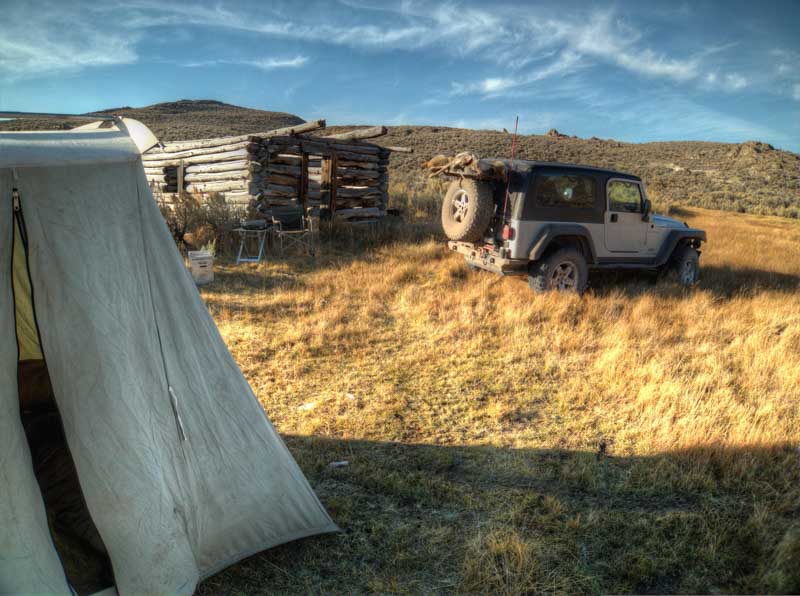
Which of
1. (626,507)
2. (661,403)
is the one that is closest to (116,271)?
(626,507)

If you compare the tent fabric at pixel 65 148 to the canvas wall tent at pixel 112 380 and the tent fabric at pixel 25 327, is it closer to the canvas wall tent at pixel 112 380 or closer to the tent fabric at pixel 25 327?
the canvas wall tent at pixel 112 380

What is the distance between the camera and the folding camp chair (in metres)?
12.7

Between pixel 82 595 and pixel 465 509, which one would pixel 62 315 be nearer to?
pixel 82 595

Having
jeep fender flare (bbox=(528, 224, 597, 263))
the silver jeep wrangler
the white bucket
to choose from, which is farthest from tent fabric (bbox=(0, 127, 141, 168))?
the white bucket

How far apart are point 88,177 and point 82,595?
204cm

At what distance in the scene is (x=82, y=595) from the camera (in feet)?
8.39

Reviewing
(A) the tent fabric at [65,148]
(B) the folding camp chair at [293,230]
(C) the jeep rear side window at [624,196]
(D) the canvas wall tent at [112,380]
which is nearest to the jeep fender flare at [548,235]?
(C) the jeep rear side window at [624,196]

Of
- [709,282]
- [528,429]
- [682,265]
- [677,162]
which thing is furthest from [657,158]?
[528,429]

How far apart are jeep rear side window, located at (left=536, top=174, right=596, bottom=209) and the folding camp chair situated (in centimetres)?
602

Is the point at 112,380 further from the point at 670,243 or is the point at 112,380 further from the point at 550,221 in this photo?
the point at 670,243

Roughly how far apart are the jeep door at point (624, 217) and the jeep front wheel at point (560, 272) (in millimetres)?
823

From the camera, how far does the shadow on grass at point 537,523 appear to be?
123 inches

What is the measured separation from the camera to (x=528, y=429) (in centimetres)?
509

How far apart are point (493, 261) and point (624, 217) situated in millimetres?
2602
